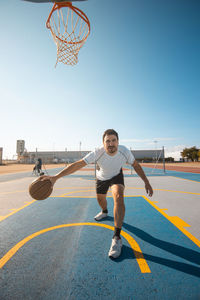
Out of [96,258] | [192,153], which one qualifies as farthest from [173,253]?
[192,153]

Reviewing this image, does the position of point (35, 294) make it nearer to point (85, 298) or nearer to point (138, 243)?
point (85, 298)

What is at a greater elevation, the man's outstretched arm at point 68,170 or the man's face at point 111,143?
the man's face at point 111,143

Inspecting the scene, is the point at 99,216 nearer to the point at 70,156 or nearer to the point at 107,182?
the point at 107,182

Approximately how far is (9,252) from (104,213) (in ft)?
6.40

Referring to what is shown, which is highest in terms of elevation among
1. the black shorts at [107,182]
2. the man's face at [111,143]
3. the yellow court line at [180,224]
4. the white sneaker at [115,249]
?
the man's face at [111,143]

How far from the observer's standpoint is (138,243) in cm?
231

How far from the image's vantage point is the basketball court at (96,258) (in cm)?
148

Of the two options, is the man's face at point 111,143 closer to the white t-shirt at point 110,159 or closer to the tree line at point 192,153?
the white t-shirt at point 110,159

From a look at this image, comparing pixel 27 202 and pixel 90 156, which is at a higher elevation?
pixel 90 156

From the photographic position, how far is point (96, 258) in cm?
196

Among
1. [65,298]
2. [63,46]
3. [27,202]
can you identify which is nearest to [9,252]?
[65,298]

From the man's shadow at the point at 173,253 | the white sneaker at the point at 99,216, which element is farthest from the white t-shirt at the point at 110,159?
the man's shadow at the point at 173,253

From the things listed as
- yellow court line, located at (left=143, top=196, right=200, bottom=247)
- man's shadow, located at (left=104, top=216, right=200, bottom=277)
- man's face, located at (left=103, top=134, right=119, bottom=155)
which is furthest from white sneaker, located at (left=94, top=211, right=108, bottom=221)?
man's face, located at (left=103, top=134, right=119, bottom=155)

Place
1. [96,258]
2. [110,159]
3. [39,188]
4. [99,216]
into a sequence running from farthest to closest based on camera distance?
1. [99,216]
2. [110,159]
3. [39,188]
4. [96,258]
